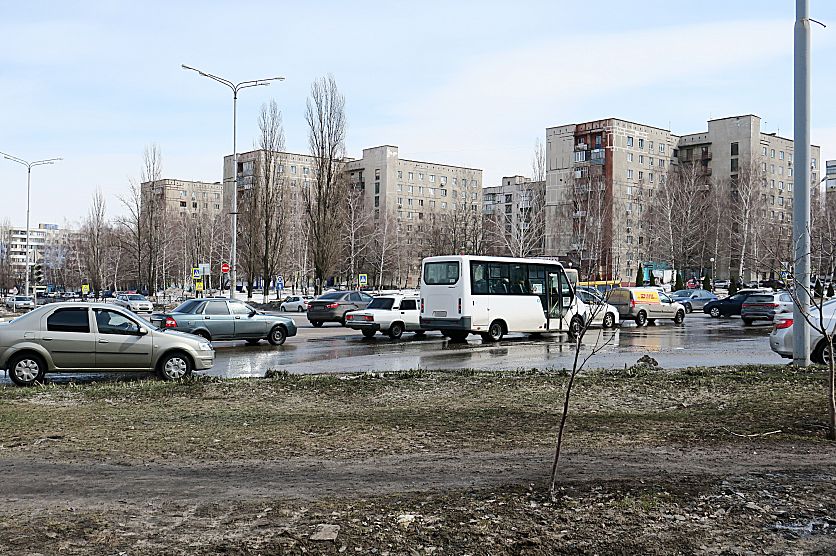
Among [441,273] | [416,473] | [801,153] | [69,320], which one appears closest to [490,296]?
[441,273]

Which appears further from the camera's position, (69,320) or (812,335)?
(812,335)

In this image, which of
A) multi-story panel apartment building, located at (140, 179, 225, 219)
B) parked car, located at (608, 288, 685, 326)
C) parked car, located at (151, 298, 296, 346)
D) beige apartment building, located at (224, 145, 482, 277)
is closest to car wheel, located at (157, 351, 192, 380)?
parked car, located at (151, 298, 296, 346)

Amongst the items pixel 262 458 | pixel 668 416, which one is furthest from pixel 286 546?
pixel 668 416

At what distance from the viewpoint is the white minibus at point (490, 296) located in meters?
25.7

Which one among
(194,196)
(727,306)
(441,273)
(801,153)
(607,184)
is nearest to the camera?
(801,153)

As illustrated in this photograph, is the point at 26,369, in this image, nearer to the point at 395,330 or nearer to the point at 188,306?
the point at 188,306

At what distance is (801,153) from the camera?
49.4 ft

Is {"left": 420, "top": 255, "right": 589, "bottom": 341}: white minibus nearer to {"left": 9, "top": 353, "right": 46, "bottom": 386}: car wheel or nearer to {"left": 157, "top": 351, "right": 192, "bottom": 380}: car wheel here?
{"left": 157, "top": 351, "right": 192, "bottom": 380}: car wheel

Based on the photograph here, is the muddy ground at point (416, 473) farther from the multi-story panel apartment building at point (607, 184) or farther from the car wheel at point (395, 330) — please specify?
the multi-story panel apartment building at point (607, 184)

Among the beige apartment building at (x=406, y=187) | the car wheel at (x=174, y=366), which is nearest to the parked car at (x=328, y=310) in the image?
the car wheel at (x=174, y=366)

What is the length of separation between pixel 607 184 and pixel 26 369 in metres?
81.1

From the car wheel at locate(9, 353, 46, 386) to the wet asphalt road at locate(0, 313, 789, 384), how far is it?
0.91 m

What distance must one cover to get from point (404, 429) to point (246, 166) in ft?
377

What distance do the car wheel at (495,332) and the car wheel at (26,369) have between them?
48.3 ft
